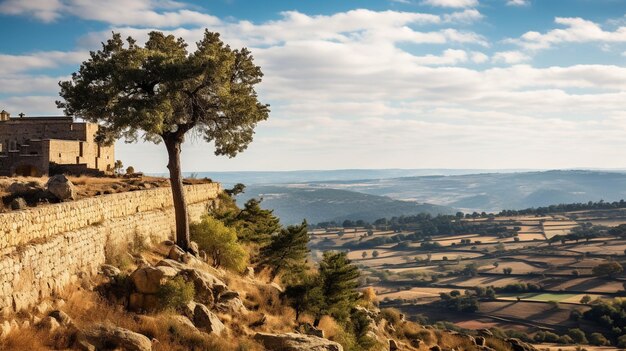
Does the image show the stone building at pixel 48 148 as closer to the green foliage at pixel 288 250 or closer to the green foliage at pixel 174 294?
the green foliage at pixel 288 250

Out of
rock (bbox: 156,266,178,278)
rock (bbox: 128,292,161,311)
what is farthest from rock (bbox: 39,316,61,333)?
rock (bbox: 156,266,178,278)

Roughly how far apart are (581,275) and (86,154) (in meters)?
141

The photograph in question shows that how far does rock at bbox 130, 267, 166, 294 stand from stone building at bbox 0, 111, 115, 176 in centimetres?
2042

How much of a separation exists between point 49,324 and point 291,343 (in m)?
7.63

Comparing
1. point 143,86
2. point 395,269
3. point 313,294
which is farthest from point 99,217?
point 395,269

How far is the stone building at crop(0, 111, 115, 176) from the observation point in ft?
113

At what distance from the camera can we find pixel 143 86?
22688 mm

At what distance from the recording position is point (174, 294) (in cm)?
1709

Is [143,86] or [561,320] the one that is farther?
[561,320]

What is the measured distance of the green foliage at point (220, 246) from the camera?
27719mm

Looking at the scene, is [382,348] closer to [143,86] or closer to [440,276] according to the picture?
[143,86]

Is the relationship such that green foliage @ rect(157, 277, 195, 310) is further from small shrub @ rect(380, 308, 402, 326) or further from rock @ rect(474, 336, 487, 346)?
rock @ rect(474, 336, 487, 346)

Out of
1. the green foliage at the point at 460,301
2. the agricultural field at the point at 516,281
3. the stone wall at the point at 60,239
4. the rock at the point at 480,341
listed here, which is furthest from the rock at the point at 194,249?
the green foliage at the point at 460,301

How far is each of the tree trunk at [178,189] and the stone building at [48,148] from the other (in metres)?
14.1
